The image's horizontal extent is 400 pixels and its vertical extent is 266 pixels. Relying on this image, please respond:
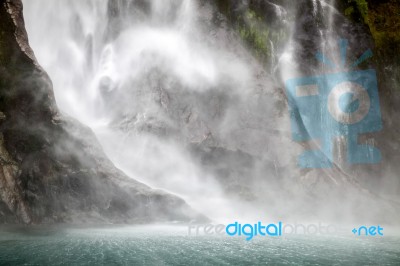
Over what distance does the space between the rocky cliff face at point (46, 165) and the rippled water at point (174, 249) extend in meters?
1.90

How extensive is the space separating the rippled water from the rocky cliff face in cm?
190

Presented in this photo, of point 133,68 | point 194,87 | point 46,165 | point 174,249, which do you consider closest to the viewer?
point 174,249

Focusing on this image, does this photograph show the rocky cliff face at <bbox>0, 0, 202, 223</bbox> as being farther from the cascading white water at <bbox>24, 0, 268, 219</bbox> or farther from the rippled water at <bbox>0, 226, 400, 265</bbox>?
the cascading white water at <bbox>24, 0, 268, 219</bbox>

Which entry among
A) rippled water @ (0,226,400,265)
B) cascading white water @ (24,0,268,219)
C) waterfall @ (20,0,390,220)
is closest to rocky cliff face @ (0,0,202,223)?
rippled water @ (0,226,400,265)

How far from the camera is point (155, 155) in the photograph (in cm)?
2062

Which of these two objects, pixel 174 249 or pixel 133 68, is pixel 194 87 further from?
pixel 174 249

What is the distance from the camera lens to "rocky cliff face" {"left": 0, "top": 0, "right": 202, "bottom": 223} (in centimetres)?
1655

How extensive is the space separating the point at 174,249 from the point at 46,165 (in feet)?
28.3

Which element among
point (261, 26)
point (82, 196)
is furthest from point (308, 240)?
point (261, 26)

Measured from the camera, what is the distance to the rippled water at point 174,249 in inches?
382

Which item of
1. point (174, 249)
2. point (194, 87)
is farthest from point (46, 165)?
point (194, 87)

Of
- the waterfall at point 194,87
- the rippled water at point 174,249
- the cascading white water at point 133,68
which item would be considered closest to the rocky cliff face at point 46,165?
the rippled water at point 174,249

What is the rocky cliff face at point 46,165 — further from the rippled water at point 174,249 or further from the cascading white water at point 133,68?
the cascading white water at point 133,68

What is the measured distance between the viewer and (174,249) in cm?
1114
